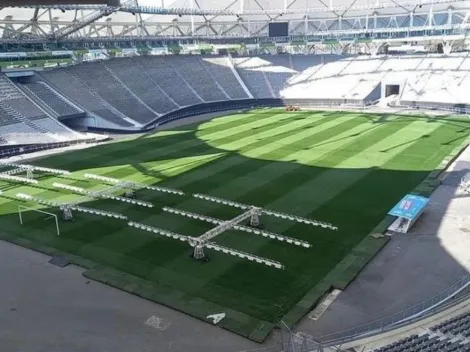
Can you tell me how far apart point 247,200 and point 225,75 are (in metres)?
47.2

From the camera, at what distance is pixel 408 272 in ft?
63.7

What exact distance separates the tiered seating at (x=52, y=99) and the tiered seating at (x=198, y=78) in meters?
19.4

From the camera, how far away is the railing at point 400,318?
1504cm

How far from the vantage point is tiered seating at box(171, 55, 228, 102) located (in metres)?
66.1

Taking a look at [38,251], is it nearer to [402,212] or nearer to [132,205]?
[132,205]

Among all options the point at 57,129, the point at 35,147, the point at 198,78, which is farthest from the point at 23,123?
the point at 198,78

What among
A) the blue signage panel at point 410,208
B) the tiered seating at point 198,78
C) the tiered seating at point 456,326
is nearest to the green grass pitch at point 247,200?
the blue signage panel at point 410,208

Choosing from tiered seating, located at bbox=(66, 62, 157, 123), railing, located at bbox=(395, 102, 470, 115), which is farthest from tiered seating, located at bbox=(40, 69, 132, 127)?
railing, located at bbox=(395, 102, 470, 115)

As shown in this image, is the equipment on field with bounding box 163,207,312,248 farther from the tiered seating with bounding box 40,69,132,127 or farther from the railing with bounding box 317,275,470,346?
the tiered seating with bounding box 40,69,132,127

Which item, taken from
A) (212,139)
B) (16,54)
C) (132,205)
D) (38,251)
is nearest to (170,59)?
(16,54)

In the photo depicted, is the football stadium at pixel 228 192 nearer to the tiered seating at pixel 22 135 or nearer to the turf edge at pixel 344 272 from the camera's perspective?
the turf edge at pixel 344 272

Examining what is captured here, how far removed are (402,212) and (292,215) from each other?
5.43 metres

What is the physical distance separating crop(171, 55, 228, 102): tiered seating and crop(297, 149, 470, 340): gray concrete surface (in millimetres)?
44154

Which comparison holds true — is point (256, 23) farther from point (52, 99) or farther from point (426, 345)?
point (426, 345)
